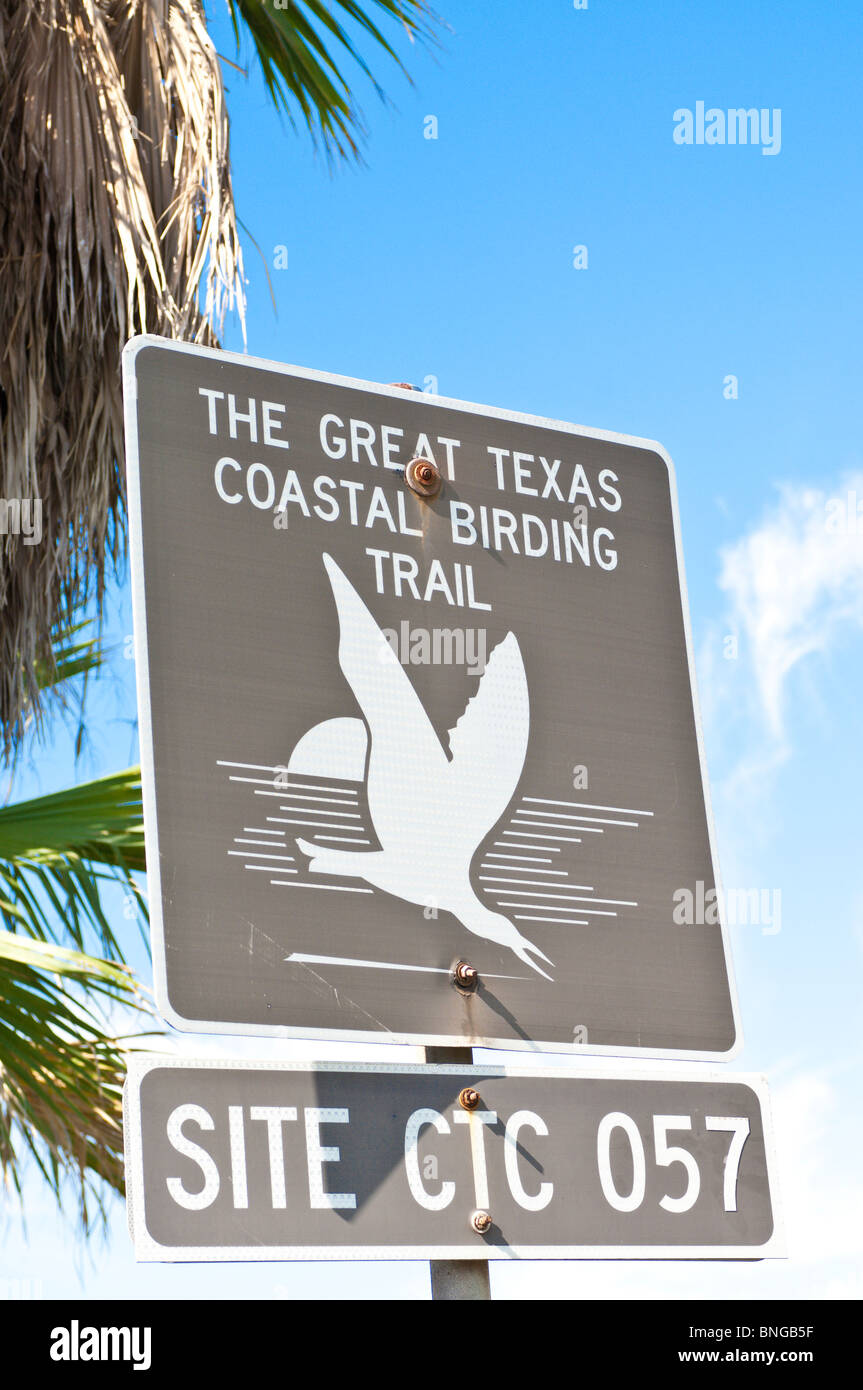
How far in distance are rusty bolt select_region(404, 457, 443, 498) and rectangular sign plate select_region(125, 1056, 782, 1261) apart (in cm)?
62

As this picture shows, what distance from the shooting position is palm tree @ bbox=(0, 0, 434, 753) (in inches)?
169

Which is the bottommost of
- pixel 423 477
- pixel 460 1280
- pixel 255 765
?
pixel 460 1280

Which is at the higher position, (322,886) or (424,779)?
(424,779)

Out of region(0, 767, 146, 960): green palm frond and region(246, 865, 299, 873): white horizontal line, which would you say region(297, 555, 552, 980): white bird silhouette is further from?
region(0, 767, 146, 960): green palm frond

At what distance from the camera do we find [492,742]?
1.60 metres

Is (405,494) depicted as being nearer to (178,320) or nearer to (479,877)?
(479,877)

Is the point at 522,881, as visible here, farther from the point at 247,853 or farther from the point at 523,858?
the point at 247,853

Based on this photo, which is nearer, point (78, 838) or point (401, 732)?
point (401, 732)

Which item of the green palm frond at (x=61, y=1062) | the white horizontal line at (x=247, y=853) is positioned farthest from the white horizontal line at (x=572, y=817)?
the green palm frond at (x=61, y=1062)

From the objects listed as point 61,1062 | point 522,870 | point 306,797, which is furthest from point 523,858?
point 61,1062

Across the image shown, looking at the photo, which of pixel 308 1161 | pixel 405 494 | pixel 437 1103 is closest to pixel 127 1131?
pixel 308 1161

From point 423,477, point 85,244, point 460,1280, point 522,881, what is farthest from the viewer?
point 85,244

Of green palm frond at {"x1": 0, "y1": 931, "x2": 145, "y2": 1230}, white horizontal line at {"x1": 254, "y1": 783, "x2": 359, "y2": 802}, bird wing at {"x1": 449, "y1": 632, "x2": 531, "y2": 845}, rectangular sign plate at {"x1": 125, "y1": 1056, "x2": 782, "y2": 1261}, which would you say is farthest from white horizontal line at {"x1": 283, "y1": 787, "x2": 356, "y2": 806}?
green palm frond at {"x1": 0, "y1": 931, "x2": 145, "y2": 1230}

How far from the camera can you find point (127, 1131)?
1324 millimetres
